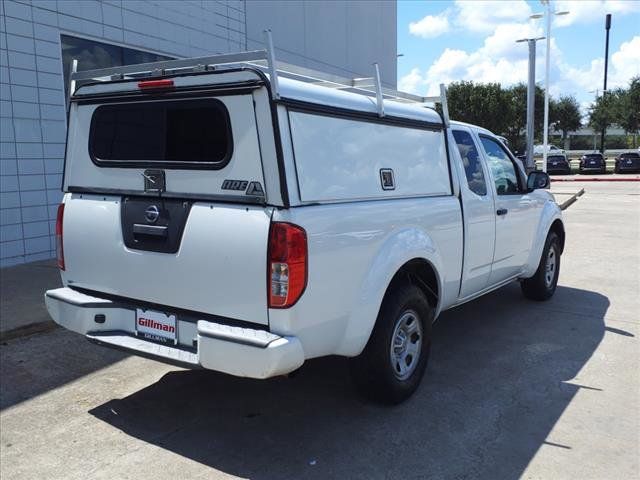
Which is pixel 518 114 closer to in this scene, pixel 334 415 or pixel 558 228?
pixel 558 228

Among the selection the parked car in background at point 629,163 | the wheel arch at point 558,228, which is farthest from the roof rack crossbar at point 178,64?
the parked car in background at point 629,163

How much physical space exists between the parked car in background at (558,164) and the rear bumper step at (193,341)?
3698 cm

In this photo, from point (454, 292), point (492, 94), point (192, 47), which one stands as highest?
point (492, 94)

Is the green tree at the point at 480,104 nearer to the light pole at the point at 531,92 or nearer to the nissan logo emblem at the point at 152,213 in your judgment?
the light pole at the point at 531,92

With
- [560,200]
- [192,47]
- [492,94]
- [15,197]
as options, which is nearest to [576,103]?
[492,94]

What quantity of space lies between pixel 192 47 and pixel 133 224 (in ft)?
27.6

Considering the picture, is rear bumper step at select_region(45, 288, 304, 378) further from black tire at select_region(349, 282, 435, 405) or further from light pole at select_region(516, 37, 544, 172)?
light pole at select_region(516, 37, 544, 172)

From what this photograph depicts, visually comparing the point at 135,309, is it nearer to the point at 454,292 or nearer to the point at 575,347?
the point at 454,292

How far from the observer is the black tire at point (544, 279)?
6625mm

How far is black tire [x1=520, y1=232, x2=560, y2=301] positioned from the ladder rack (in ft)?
8.61

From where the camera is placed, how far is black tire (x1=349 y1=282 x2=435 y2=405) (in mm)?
3855

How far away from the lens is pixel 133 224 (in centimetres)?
373

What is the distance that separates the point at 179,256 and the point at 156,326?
0.51 metres

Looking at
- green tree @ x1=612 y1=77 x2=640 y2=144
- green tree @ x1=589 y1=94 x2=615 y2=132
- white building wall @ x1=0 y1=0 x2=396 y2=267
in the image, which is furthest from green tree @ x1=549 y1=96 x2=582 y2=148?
white building wall @ x1=0 y1=0 x2=396 y2=267
